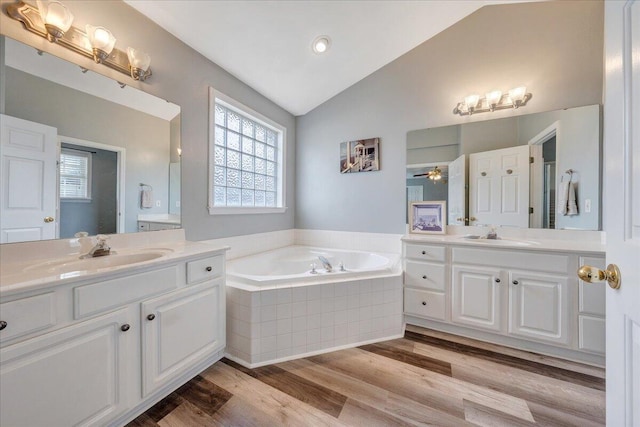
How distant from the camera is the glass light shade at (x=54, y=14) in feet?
4.19

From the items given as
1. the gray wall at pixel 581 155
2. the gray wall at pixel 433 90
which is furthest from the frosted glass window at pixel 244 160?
the gray wall at pixel 581 155

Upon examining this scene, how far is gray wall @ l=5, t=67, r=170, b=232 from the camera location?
127 cm

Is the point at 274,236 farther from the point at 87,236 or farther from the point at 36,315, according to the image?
the point at 36,315

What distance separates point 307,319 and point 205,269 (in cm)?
81

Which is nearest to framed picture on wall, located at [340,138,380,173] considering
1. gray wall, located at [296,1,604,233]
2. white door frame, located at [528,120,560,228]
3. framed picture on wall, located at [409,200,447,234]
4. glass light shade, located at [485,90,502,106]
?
gray wall, located at [296,1,604,233]

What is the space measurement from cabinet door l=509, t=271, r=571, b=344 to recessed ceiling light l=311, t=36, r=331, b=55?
252cm

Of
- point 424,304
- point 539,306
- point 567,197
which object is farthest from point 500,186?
point 424,304

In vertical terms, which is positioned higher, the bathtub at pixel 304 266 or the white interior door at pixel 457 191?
the white interior door at pixel 457 191

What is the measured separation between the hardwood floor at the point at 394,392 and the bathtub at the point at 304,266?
1.88ft

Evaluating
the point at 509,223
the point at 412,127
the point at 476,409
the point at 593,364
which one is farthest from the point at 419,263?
the point at 412,127

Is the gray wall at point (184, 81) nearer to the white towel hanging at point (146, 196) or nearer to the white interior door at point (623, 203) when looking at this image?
the white towel hanging at point (146, 196)

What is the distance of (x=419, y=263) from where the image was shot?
7.34ft

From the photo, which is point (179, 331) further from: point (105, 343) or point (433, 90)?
point (433, 90)

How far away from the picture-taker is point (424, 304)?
7.28 ft
